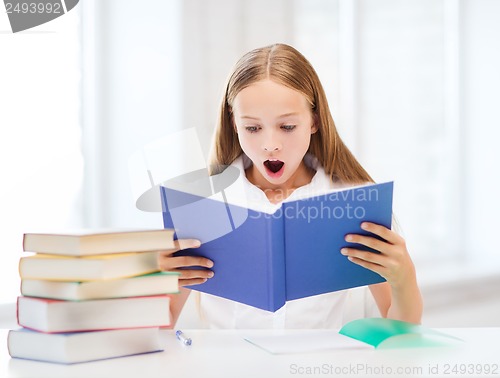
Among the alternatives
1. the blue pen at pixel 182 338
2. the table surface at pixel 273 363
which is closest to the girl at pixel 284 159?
the blue pen at pixel 182 338

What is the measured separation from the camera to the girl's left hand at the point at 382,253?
4.55ft

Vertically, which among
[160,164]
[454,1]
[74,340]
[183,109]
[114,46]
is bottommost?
[74,340]

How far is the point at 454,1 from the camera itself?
11.3 feet

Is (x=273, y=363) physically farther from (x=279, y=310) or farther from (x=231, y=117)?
(x=231, y=117)

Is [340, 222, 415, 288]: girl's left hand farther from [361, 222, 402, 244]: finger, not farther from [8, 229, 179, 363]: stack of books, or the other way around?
[8, 229, 179, 363]: stack of books

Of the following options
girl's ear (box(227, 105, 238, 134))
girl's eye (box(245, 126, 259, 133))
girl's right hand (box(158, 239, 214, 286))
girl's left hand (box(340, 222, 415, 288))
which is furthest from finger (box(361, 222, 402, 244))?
girl's ear (box(227, 105, 238, 134))

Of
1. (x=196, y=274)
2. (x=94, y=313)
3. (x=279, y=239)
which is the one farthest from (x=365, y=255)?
(x=94, y=313)

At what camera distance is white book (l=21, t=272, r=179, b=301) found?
112 cm

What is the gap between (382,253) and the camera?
144 centimetres

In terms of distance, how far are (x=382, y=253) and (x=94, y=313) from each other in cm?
59

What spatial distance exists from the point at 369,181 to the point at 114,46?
994 mm

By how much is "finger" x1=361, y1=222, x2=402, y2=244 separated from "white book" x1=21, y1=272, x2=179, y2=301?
0.40m

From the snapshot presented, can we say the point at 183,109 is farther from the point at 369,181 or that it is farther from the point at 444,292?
the point at 444,292

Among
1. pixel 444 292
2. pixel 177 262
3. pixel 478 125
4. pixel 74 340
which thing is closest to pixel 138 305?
pixel 74 340
